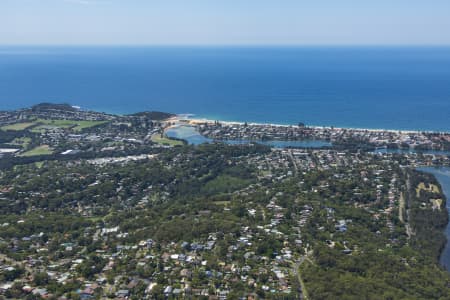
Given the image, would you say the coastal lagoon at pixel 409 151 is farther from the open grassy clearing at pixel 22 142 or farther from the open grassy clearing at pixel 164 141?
the open grassy clearing at pixel 22 142

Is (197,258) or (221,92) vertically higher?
(221,92)

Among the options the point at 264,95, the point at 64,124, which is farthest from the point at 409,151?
the point at 64,124

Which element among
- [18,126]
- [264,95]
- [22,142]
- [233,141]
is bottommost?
[22,142]

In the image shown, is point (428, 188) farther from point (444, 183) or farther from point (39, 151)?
point (39, 151)

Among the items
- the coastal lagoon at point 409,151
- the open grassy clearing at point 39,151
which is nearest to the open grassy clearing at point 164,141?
the open grassy clearing at point 39,151

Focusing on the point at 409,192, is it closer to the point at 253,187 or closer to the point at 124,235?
the point at 253,187

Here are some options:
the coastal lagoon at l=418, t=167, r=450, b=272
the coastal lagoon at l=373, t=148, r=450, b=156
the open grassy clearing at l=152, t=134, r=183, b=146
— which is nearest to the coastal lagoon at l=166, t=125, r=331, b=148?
the open grassy clearing at l=152, t=134, r=183, b=146

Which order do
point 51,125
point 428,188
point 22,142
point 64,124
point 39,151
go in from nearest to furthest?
point 428,188
point 39,151
point 22,142
point 51,125
point 64,124

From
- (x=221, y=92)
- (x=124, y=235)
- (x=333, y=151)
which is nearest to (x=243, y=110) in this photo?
(x=221, y=92)

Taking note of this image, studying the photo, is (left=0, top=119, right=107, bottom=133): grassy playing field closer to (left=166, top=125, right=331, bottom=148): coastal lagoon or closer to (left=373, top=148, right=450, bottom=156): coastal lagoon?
(left=166, top=125, right=331, bottom=148): coastal lagoon

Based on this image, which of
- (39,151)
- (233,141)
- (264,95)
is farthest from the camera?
(264,95)

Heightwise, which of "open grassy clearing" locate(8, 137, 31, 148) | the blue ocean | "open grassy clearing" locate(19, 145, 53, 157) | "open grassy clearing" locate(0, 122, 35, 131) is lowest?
"open grassy clearing" locate(19, 145, 53, 157)
